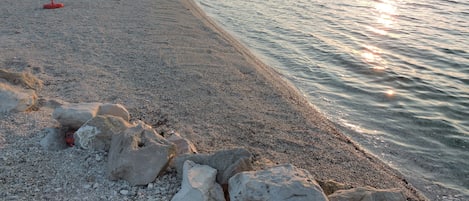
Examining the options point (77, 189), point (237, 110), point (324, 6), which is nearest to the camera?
point (77, 189)

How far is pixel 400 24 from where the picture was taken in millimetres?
15242

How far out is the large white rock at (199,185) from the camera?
4031mm

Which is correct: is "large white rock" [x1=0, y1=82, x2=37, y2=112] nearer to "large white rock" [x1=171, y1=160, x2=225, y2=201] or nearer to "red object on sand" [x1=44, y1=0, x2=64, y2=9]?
"large white rock" [x1=171, y1=160, x2=225, y2=201]

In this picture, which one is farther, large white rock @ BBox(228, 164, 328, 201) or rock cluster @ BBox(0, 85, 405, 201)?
rock cluster @ BBox(0, 85, 405, 201)

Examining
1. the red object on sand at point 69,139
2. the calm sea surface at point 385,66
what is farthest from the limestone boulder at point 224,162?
the calm sea surface at point 385,66

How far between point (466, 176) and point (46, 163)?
5609 mm

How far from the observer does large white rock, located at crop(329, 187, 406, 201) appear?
436 cm

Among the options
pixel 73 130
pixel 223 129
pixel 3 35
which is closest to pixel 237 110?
pixel 223 129

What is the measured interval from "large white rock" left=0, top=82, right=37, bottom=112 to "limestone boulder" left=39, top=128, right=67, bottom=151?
819 mm

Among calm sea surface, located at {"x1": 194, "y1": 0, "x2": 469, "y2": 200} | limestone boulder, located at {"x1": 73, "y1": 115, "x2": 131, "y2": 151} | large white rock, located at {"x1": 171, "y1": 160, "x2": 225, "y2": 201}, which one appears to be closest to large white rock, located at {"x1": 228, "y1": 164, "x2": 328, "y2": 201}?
large white rock, located at {"x1": 171, "y1": 160, "x2": 225, "y2": 201}

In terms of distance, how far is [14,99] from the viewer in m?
6.06

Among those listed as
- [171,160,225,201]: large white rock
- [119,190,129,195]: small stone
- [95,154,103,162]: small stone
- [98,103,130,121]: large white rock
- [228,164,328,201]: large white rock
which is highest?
[228,164,328,201]: large white rock

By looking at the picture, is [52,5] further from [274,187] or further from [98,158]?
[274,187]

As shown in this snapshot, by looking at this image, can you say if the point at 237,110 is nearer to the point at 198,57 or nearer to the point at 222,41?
the point at 198,57
